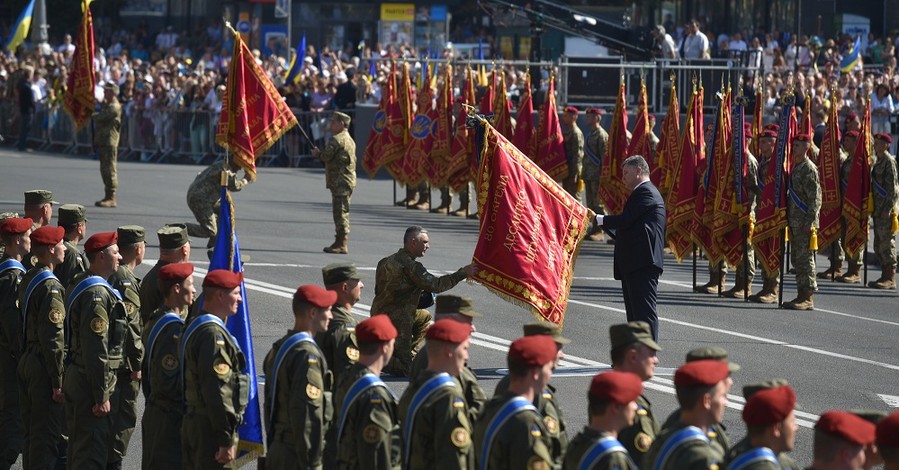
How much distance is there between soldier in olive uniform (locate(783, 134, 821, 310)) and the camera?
1761cm

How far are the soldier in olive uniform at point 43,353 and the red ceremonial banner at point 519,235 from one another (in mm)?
3470

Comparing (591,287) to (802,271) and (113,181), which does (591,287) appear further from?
(113,181)

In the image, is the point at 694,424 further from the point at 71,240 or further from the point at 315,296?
the point at 71,240

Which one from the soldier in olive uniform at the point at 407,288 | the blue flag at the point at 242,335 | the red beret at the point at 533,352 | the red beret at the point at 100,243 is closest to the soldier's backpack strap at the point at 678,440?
the red beret at the point at 533,352

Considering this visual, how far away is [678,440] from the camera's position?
6.38m

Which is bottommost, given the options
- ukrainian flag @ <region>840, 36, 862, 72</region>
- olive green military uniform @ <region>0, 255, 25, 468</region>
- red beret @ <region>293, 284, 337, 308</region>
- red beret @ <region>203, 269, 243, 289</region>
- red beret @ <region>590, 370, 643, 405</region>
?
olive green military uniform @ <region>0, 255, 25, 468</region>

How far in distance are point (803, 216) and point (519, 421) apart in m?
11.8

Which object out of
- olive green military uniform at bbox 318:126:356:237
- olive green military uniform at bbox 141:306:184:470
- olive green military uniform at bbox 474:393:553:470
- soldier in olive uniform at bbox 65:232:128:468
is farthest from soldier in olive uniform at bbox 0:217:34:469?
olive green military uniform at bbox 318:126:356:237

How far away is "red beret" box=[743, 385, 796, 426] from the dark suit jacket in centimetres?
688

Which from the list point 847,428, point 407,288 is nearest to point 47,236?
point 407,288

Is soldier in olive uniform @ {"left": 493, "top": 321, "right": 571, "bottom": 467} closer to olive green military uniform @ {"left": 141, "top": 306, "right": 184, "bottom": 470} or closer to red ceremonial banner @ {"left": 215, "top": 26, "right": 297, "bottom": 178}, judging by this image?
olive green military uniform @ {"left": 141, "top": 306, "right": 184, "bottom": 470}

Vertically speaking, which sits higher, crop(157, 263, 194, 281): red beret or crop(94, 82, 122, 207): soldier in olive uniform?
crop(94, 82, 122, 207): soldier in olive uniform

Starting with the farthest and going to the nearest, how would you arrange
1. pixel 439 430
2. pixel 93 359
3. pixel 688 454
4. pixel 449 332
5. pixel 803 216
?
pixel 803 216 → pixel 93 359 → pixel 449 332 → pixel 439 430 → pixel 688 454

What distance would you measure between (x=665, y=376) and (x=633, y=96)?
53.5ft
